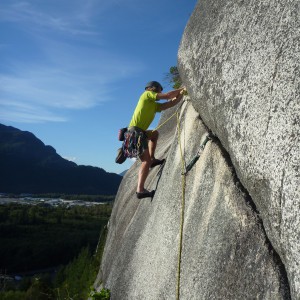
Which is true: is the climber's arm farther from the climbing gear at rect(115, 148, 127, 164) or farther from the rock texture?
the climbing gear at rect(115, 148, 127, 164)

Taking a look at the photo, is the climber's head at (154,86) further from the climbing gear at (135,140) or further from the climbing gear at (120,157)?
the climbing gear at (120,157)

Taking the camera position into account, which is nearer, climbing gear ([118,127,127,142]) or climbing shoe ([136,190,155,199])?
climbing shoe ([136,190,155,199])

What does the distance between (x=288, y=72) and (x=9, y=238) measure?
11400 centimetres

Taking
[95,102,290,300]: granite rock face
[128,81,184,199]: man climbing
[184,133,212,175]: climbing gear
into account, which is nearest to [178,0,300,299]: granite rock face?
[95,102,290,300]: granite rock face

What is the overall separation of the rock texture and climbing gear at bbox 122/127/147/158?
4.79ft

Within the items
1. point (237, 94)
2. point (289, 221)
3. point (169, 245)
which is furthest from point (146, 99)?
point (289, 221)

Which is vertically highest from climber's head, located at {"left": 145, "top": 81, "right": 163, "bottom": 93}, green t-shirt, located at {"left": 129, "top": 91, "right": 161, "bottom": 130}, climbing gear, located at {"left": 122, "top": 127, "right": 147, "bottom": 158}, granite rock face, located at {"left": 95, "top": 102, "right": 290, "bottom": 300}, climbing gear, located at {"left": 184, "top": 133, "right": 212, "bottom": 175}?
climber's head, located at {"left": 145, "top": 81, "right": 163, "bottom": 93}

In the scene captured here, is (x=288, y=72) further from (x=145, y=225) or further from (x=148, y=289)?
(x=145, y=225)

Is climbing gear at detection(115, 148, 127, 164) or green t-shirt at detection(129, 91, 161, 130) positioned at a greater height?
green t-shirt at detection(129, 91, 161, 130)

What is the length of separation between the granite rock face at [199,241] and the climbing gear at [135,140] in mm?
778

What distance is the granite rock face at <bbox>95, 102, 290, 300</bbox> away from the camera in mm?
3754

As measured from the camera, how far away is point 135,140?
7.59m

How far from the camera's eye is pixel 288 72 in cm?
323

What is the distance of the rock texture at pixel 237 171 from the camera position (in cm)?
320
